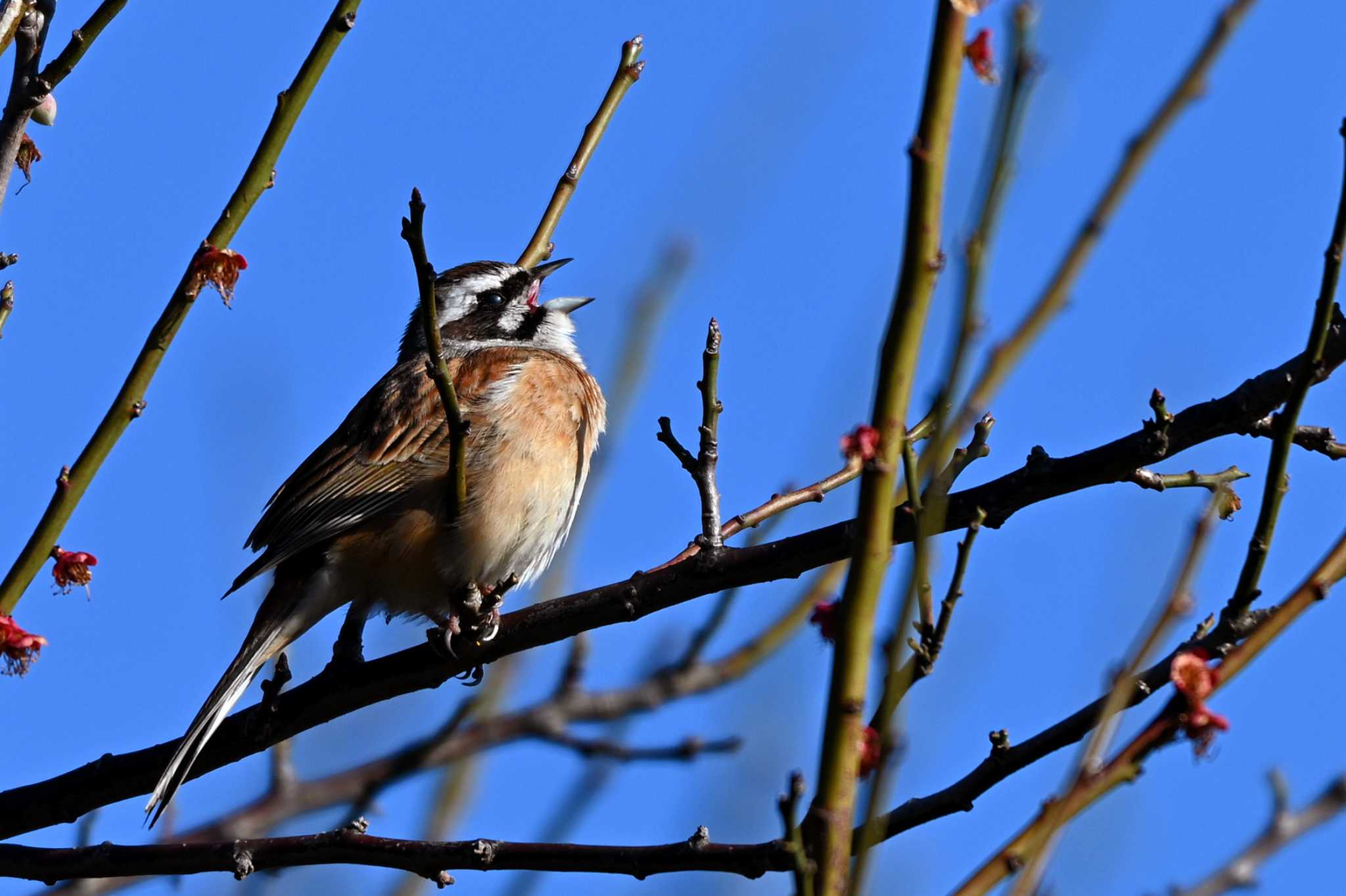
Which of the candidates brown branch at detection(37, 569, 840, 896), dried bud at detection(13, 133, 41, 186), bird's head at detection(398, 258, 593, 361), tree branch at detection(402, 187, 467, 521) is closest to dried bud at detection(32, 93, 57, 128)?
dried bud at detection(13, 133, 41, 186)

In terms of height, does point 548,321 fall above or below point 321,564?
above

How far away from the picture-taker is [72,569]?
485cm

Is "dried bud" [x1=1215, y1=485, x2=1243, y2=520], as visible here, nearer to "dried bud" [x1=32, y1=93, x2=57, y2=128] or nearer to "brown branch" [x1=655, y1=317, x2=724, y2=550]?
A: "brown branch" [x1=655, y1=317, x2=724, y2=550]

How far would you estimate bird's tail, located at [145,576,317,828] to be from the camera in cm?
509

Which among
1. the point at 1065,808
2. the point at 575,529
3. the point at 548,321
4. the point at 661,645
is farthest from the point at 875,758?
the point at 548,321

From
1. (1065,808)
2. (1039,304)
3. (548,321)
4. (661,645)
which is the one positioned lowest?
(1065,808)

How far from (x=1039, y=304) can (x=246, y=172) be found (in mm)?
2660

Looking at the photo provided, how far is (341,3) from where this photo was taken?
444cm

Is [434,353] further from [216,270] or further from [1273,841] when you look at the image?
[1273,841]

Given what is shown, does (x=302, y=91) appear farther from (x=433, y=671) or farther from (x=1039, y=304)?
(x=1039, y=304)

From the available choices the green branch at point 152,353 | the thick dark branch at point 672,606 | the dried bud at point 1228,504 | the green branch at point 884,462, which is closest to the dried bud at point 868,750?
the green branch at point 884,462

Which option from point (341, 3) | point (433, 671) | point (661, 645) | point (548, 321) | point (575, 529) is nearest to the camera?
point (341, 3)

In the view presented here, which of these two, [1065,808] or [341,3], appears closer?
[1065,808]

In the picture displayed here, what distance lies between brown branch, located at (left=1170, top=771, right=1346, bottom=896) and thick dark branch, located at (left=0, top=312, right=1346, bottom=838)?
44 centimetres
